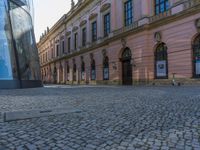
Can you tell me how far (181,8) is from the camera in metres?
18.7

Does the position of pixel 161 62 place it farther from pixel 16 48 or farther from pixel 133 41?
pixel 16 48

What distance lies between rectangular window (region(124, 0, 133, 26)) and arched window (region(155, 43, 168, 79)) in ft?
18.4

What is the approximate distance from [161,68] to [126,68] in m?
5.98

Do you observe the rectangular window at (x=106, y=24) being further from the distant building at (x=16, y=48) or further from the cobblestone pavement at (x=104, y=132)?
the cobblestone pavement at (x=104, y=132)

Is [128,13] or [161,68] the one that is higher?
[128,13]

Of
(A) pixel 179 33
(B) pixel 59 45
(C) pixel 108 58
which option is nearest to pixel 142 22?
(A) pixel 179 33

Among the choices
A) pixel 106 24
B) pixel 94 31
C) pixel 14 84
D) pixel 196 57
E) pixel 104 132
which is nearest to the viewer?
pixel 104 132

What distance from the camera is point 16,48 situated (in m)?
18.9

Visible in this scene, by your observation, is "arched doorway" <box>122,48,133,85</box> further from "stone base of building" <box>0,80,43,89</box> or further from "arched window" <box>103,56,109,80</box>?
"stone base of building" <box>0,80,43,89</box>

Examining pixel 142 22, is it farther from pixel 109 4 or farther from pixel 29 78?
pixel 29 78

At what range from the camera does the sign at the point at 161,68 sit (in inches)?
821

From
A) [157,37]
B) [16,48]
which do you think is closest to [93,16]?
[157,37]

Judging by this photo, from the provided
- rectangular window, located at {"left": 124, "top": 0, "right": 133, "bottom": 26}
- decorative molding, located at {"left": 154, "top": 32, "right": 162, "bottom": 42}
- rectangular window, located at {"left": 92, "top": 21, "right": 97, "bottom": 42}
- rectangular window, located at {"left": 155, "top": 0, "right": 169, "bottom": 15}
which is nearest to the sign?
decorative molding, located at {"left": 154, "top": 32, "right": 162, "bottom": 42}

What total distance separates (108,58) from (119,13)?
5837mm
